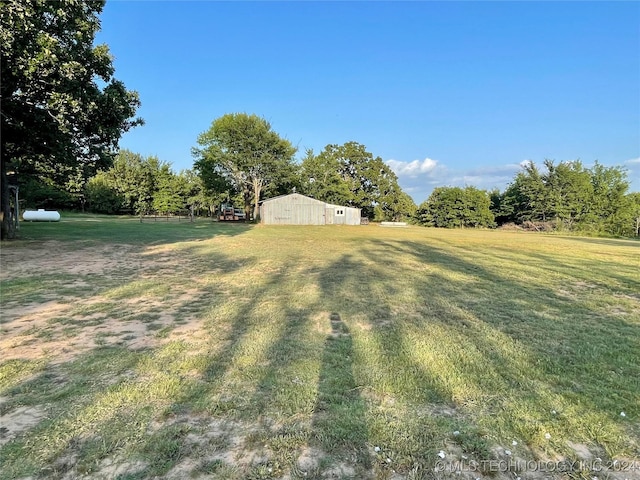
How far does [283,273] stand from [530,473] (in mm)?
7024

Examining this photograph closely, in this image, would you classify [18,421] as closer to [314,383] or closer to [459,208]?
[314,383]

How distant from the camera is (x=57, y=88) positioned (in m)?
9.70

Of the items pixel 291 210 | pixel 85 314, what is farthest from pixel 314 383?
pixel 291 210

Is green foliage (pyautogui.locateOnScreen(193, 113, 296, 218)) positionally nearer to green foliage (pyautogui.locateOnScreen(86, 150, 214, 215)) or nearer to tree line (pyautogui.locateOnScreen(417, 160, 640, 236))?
green foliage (pyautogui.locateOnScreen(86, 150, 214, 215))

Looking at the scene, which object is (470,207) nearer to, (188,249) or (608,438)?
(188,249)

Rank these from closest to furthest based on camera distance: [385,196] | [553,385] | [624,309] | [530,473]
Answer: [530,473]
[553,385]
[624,309]
[385,196]

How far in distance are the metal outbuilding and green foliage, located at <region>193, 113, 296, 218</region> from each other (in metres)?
3.78

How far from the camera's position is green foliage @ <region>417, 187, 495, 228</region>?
1935 inches

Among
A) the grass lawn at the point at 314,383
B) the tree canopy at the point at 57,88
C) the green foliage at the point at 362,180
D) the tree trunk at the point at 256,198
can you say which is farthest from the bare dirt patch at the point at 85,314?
the green foliage at the point at 362,180

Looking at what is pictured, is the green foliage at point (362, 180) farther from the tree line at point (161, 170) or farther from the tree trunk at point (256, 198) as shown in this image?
the tree trunk at point (256, 198)

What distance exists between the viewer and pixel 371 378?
3.04 meters

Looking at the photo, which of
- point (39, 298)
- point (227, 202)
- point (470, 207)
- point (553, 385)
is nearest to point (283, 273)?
point (39, 298)

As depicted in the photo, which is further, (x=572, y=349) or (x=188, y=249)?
(x=188, y=249)

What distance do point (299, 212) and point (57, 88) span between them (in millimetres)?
32576
